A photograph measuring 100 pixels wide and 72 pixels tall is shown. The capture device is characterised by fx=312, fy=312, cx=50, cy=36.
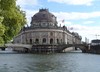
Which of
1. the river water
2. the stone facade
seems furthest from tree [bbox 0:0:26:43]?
the stone facade

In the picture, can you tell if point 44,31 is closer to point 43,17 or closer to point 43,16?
point 43,17

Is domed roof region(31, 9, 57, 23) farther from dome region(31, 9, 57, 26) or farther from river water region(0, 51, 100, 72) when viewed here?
Answer: river water region(0, 51, 100, 72)

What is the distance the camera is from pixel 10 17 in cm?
2489

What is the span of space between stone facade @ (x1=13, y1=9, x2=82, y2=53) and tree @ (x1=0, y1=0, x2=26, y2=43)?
122m

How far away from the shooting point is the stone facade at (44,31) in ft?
510

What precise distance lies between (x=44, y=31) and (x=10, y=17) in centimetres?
13086

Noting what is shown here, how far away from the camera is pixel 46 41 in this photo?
519 ft

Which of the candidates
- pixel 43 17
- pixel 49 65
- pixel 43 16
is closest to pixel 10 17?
pixel 49 65

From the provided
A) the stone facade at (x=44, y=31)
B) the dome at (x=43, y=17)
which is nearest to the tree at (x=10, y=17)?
the stone facade at (x=44, y=31)

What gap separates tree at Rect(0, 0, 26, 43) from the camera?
80.1 feet

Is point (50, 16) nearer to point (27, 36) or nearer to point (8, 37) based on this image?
point (27, 36)

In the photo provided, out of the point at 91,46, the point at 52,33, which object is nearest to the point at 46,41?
the point at 52,33

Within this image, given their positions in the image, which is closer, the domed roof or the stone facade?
the stone facade

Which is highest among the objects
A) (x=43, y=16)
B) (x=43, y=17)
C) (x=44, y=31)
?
(x=43, y=16)
